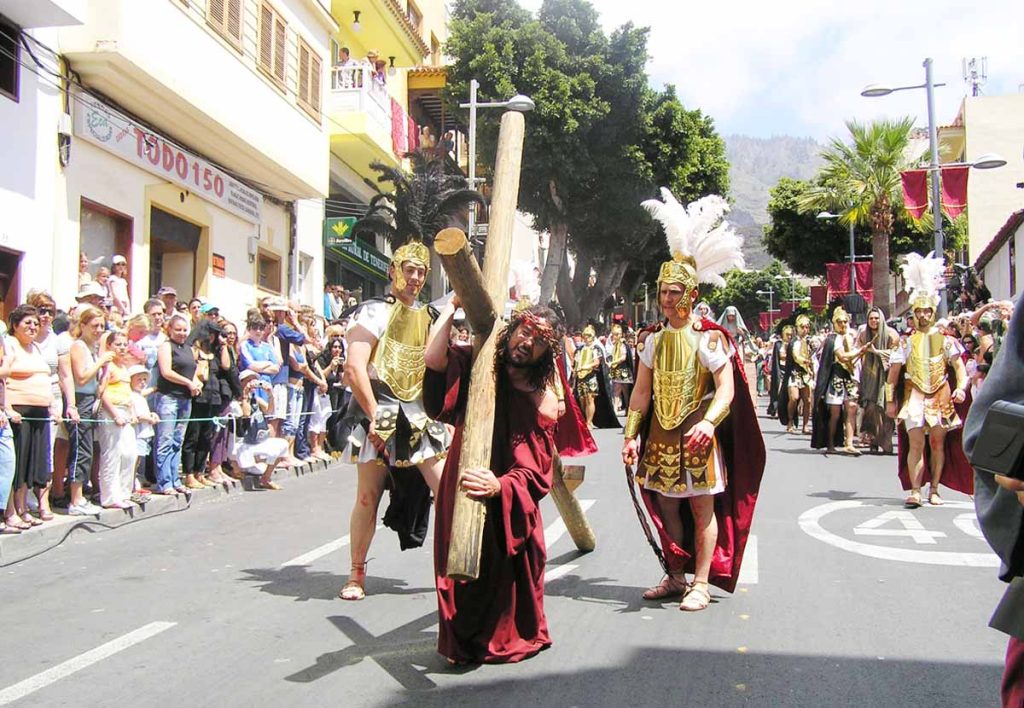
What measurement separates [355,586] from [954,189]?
20.0m

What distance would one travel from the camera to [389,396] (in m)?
5.84

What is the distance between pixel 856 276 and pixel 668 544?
1298 inches

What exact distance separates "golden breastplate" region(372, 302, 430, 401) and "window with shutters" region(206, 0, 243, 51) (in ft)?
40.7

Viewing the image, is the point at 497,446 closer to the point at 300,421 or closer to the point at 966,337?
the point at 300,421

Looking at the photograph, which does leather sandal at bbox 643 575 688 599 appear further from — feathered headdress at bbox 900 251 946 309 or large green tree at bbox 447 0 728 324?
large green tree at bbox 447 0 728 324

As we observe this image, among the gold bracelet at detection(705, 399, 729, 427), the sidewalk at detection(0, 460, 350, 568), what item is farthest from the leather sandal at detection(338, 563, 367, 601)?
the sidewalk at detection(0, 460, 350, 568)

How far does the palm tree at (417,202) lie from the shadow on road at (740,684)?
67.0 feet

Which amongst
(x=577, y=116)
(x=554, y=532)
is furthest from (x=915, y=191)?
(x=554, y=532)

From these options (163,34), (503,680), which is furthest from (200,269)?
(503,680)

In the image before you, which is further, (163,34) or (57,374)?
(163,34)

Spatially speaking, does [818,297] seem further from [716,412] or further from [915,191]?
[716,412]

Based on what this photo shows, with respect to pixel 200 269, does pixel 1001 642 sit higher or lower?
lower

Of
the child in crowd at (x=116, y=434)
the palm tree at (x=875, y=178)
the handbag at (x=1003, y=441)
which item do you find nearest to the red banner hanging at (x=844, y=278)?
the palm tree at (x=875, y=178)

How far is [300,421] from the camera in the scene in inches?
521
